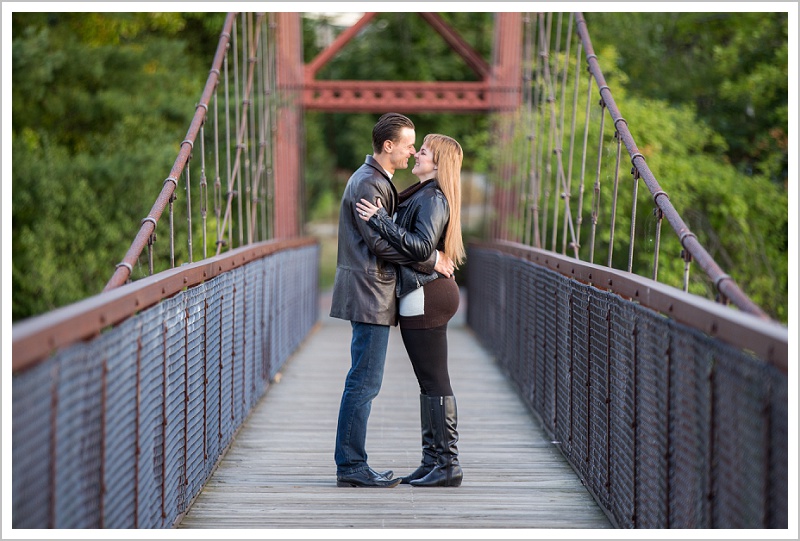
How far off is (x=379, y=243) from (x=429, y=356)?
1.52 ft

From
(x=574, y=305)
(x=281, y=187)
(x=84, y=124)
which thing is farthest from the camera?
(x=84, y=124)

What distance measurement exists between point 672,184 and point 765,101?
148 inches

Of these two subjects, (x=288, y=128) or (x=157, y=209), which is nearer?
(x=157, y=209)

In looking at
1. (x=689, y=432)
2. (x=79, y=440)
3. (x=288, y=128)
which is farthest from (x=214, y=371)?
(x=288, y=128)

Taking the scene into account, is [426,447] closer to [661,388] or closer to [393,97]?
[661,388]

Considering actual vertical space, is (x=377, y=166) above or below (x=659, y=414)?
above

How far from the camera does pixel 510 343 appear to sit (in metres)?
8.21

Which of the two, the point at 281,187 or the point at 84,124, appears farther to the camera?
the point at 84,124

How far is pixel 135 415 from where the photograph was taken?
126 inches

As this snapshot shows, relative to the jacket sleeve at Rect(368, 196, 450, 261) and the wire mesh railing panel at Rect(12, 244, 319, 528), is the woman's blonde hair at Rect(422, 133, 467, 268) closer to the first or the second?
the jacket sleeve at Rect(368, 196, 450, 261)

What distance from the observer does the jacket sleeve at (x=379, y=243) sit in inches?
165

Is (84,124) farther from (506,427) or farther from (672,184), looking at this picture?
(506,427)

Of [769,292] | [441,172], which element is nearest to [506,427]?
[441,172]

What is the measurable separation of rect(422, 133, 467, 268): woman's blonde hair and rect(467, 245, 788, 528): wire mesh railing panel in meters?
0.53
